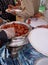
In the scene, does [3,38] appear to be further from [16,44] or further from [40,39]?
[40,39]

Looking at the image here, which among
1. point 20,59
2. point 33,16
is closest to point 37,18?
point 33,16

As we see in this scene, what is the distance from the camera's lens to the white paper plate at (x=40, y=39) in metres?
0.72

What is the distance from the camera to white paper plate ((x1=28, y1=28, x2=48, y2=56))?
723 millimetres

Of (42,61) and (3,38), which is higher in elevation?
(3,38)

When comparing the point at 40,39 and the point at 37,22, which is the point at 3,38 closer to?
the point at 40,39

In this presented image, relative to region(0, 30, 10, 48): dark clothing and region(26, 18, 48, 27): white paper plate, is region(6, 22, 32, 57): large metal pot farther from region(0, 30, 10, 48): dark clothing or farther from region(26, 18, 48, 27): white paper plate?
region(26, 18, 48, 27): white paper plate

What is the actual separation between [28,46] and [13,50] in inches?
4.3

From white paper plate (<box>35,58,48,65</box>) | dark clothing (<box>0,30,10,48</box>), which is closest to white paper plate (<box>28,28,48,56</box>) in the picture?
white paper plate (<box>35,58,48,65</box>)

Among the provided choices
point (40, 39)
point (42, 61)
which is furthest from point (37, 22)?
point (42, 61)

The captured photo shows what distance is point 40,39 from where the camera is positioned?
769 millimetres

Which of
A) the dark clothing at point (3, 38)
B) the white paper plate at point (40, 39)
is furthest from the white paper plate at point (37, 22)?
the dark clothing at point (3, 38)

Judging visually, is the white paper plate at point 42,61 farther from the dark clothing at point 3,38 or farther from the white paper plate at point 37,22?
the white paper plate at point 37,22

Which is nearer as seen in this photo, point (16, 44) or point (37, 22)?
point (16, 44)

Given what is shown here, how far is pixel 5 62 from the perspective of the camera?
2.39ft
